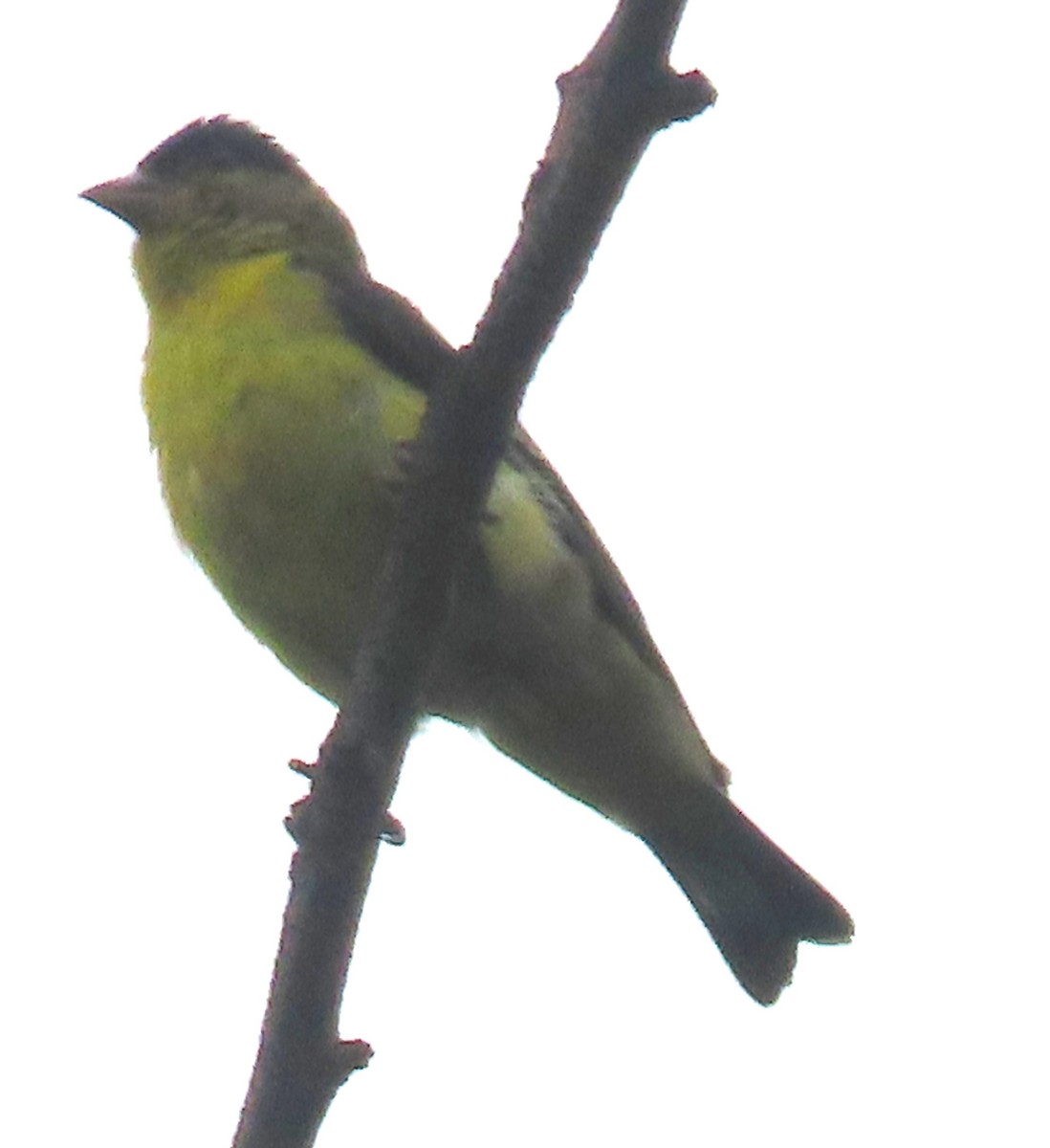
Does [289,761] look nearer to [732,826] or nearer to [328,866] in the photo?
[328,866]

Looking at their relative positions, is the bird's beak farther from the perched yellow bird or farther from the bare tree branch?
the bare tree branch

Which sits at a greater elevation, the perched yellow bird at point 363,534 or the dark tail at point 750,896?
the perched yellow bird at point 363,534

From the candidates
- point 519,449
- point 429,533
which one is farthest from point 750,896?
point 429,533

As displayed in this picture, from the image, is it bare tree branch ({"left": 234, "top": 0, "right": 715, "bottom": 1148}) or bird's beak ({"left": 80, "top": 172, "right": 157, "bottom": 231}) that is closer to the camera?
bare tree branch ({"left": 234, "top": 0, "right": 715, "bottom": 1148})

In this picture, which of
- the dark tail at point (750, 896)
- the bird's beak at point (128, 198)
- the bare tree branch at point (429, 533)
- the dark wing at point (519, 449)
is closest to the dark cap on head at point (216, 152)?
the bird's beak at point (128, 198)

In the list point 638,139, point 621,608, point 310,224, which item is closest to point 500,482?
point 621,608

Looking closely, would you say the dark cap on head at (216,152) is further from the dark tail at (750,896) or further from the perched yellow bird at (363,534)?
the dark tail at (750,896)

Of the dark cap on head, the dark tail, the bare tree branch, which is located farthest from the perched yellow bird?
the bare tree branch
